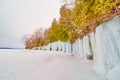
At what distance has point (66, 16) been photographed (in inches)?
687

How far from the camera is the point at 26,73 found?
6.98 meters

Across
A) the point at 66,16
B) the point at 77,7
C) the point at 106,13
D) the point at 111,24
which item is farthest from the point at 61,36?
the point at 111,24

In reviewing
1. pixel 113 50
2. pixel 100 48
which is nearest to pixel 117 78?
pixel 113 50

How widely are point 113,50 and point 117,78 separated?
93 cm

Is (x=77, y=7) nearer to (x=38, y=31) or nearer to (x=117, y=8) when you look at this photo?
(x=117, y=8)

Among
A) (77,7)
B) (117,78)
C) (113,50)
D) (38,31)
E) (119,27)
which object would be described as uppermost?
(38,31)

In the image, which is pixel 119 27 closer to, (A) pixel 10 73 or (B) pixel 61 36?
(A) pixel 10 73

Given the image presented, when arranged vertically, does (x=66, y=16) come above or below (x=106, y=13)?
above

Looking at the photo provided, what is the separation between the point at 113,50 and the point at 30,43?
51.0 metres

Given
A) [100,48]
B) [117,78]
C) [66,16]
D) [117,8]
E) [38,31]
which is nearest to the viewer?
[117,78]

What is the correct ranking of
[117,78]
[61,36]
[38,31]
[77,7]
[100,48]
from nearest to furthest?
1. [117,78]
2. [100,48]
3. [77,7]
4. [61,36]
5. [38,31]

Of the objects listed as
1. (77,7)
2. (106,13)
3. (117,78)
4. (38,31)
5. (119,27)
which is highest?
(38,31)

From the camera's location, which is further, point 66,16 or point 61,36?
point 61,36

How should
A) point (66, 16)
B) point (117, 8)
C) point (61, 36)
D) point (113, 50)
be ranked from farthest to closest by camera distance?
point (61, 36)
point (66, 16)
point (117, 8)
point (113, 50)
